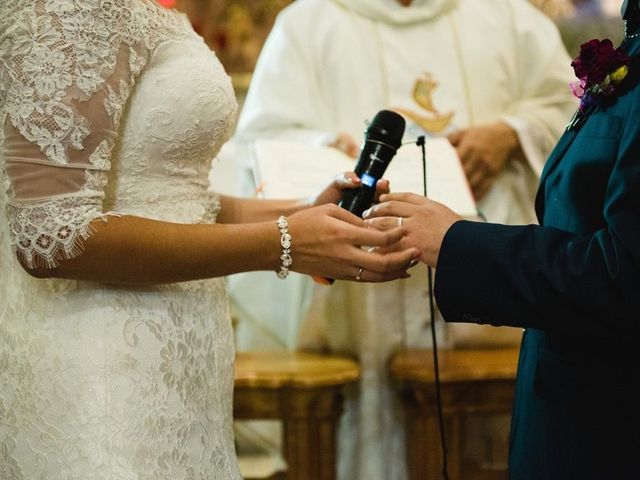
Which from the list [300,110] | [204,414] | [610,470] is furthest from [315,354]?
[610,470]

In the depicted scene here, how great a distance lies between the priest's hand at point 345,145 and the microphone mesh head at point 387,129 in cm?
118

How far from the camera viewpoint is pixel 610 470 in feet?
5.58

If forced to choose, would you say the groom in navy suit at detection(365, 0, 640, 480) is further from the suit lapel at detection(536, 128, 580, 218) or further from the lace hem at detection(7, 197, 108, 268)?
the lace hem at detection(7, 197, 108, 268)

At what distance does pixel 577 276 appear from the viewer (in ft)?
5.16

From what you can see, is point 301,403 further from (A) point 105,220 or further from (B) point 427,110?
(A) point 105,220

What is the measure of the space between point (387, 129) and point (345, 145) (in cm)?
124

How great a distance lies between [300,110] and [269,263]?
5.74 feet

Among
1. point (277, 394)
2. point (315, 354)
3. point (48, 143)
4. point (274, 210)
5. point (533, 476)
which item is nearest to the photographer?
point (48, 143)

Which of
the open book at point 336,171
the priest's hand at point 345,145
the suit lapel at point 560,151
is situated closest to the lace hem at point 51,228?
the suit lapel at point 560,151

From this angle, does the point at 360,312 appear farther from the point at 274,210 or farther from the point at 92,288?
the point at 92,288

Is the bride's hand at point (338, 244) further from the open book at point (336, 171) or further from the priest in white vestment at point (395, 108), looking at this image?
the priest in white vestment at point (395, 108)

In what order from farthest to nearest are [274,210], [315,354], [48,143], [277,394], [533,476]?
[315,354] < [277,394] < [274,210] < [533,476] < [48,143]

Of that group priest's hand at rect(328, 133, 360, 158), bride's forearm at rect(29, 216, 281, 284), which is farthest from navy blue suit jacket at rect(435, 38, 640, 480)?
priest's hand at rect(328, 133, 360, 158)

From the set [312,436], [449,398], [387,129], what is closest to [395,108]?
[449,398]
